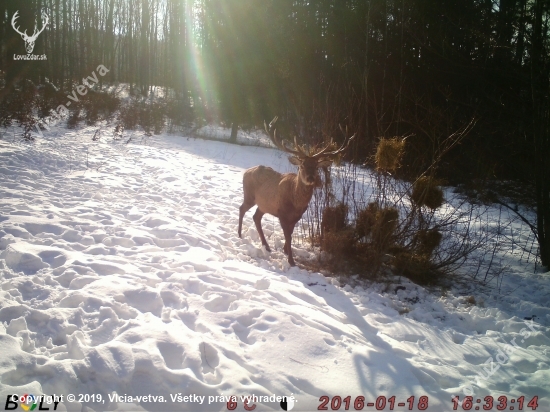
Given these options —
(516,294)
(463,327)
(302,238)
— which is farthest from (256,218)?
(516,294)

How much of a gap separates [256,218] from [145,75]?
102 feet

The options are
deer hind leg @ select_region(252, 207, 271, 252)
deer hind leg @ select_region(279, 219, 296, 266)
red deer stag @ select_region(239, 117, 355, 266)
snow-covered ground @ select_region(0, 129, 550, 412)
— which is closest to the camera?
snow-covered ground @ select_region(0, 129, 550, 412)

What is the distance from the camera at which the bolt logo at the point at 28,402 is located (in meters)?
2.05

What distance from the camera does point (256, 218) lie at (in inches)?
263

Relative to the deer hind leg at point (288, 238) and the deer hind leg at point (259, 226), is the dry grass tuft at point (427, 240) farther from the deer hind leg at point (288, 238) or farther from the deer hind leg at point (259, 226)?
the deer hind leg at point (259, 226)

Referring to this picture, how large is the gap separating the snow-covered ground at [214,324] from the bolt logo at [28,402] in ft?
0.05

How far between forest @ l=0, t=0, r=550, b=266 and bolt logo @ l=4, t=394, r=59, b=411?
16.6ft

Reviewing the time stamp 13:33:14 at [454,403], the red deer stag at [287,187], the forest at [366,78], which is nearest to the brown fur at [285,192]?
the red deer stag at [287,187]

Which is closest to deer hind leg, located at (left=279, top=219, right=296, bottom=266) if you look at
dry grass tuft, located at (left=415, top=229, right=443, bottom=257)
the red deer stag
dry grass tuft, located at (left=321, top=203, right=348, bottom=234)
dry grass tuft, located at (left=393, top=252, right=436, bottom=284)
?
the red deer stag

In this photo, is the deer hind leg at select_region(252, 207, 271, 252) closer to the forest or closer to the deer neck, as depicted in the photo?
the deer neck

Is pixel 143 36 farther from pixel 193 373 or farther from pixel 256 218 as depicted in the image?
pixel 193 373

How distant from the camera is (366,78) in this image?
18.8 ft

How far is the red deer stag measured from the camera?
5508 millimetres

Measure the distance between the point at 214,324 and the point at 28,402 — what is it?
4.98 ft
